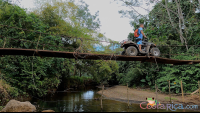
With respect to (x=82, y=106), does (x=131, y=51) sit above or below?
above

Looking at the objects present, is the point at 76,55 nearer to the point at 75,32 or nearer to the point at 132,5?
the point at 75,32

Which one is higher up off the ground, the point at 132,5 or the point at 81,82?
the point at 132,5

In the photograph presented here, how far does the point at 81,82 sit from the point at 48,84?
918 cm

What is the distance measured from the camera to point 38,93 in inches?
344

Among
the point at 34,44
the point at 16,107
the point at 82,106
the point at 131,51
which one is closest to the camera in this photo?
the point at 16,107

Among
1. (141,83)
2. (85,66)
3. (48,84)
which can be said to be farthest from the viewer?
(141,83)

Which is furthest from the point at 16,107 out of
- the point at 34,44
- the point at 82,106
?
the point at 34,44

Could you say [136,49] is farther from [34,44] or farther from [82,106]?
[34,44]

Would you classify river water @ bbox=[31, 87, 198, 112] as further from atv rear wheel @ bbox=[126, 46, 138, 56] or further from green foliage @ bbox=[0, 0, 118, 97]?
atv rear wheel @ bbox=[126, 46, 138, 56]

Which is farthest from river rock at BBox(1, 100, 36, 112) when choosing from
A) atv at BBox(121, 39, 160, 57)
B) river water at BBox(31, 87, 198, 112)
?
atv at BBox(121, 39, 160, 57)

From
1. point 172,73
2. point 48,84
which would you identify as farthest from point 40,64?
point 172,73

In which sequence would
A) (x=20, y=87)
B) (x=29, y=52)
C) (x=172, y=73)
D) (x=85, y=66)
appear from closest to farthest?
(x=29, y=52) < (x=20, y=87) < (x=172, y=73) < (x=85, y=66)

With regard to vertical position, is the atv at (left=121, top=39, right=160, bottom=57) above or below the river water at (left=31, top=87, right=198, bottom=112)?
above

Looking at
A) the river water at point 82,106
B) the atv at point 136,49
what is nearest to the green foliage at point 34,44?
the river water at point 82,106
